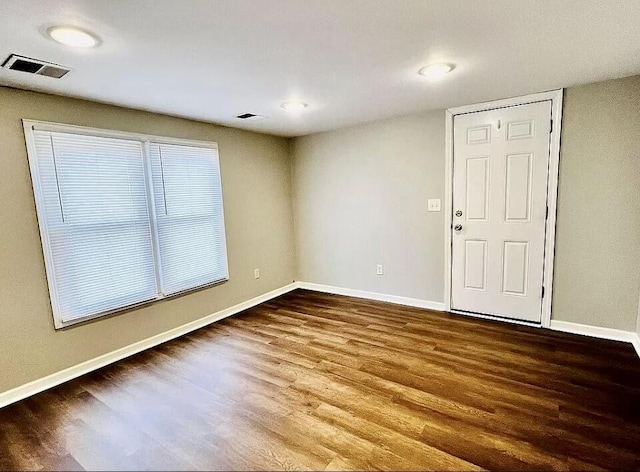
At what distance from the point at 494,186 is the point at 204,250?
3.17 meters

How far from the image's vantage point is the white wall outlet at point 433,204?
3.59m

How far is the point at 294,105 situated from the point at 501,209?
7.55 feet

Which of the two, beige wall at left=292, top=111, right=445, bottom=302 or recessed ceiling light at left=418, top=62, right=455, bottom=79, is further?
beige wall at left=292, top=111, right=445, bottom=302

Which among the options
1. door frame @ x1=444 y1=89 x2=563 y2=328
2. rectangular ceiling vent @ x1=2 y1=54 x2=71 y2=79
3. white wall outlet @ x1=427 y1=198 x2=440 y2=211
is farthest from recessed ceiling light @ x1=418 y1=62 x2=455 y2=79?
rectangular ceiling vent @ x1=2 y1=54 x2=71 y2=79

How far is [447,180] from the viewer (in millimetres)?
3484

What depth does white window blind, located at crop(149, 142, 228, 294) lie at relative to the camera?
3.19m

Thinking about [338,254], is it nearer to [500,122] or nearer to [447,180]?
[447,180]

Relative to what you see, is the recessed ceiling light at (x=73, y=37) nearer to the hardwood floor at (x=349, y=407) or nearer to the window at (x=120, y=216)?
the window at (x=120, y=216)

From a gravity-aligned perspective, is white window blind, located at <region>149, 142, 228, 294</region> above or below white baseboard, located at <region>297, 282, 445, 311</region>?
above

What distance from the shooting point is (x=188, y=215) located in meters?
3.42

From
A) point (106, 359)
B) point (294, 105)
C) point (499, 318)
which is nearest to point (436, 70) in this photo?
point (294, 105)

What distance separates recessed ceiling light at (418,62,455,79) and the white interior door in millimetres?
1149

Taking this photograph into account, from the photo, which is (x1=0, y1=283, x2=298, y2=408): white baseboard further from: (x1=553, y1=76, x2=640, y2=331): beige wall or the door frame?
(x1=553, y1=76, x2=640, y2=331): beige wall

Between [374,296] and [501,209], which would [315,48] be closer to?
[501,209]
